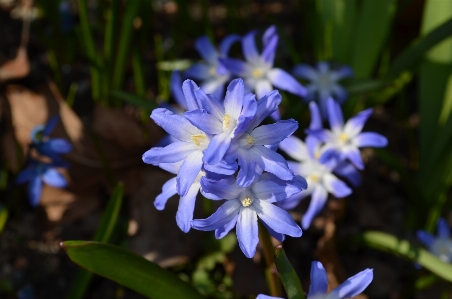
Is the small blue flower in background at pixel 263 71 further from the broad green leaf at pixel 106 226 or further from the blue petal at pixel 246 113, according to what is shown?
the blue petal at pixel 246 113

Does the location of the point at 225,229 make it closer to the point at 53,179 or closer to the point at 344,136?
the point at 344,136

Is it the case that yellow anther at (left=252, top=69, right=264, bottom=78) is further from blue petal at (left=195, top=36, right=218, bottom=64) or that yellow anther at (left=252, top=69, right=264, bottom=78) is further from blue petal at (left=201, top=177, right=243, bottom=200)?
blue petal at (left=201, top=177, right=243, bottom=200)

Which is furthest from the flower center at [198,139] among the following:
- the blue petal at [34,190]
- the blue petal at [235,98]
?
the blue petal at [34,190]

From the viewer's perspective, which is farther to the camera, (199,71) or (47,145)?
(199,71)

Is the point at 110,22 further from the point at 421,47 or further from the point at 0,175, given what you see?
the point at 421,47

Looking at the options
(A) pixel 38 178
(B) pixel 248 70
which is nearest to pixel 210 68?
(B) pixel 248 70

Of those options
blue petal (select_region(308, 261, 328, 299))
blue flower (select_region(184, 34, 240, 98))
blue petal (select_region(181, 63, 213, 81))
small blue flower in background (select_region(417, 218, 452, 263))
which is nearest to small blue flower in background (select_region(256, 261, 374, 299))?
blue petal (select_region(308, 261, 328, 299))
